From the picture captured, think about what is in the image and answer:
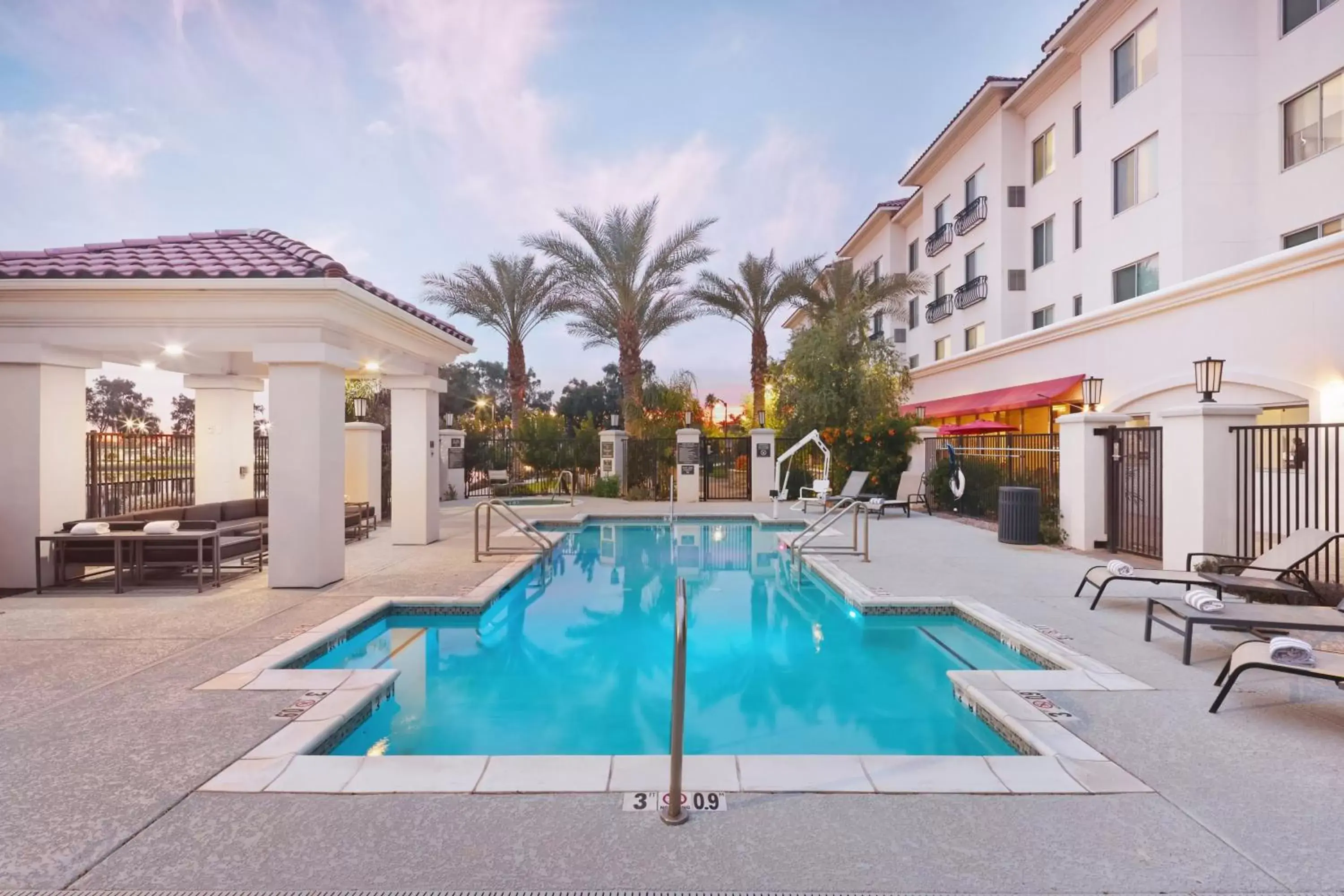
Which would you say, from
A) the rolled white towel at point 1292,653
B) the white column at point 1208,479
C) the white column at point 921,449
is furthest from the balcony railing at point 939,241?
the rolled white towel at point 1292,653

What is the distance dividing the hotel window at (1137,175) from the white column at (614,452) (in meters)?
16.0

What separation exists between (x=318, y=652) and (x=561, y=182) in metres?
33.9

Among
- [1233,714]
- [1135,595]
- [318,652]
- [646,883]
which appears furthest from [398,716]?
[1135,595]

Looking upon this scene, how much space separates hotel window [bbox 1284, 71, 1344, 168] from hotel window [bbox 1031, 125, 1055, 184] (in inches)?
301

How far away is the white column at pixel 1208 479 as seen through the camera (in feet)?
27.0

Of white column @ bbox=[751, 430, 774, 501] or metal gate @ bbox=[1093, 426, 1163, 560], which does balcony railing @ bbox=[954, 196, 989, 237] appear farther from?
metal gate @ bbox=[1093, 426, 1163, 560]

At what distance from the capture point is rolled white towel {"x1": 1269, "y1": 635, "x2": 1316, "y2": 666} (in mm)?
3996

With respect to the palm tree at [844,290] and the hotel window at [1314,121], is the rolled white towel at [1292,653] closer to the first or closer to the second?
the hotel window at [1314,121]

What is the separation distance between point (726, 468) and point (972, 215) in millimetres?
14344

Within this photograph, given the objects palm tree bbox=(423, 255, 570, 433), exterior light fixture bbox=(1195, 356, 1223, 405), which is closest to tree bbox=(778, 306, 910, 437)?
palm tree bbox=(423, 255, 570, 433)

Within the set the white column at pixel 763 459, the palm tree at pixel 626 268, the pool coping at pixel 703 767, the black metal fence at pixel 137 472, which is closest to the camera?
the pool coping at pixel 703 767

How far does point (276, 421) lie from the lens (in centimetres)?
815

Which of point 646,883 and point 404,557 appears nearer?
point 646,883

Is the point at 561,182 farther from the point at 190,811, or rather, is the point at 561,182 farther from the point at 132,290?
the point at 190,811
